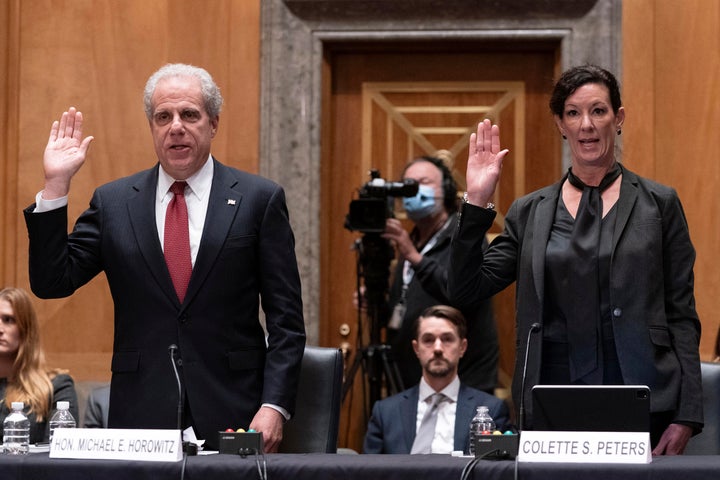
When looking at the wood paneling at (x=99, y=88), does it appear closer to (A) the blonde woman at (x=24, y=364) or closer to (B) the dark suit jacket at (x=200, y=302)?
(A) the blonde woman at (x=24, y=364)

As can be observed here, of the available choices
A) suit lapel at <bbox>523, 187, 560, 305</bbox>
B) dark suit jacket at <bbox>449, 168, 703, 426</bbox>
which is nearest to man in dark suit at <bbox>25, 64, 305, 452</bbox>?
dark suit jacket at <bbox>449, 168, 703, 426</bbox>

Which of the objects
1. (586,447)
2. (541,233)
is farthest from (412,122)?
(586,447)

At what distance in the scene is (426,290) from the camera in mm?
4445

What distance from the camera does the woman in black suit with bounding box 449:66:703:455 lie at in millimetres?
2744

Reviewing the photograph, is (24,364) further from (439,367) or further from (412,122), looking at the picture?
(412,122)

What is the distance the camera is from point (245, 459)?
7.49ft

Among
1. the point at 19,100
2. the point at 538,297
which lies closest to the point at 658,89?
the point at 538,297

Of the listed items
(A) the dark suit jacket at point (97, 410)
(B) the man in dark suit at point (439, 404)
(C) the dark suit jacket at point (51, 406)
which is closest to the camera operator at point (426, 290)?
(B) the man in dark suit at point (439, 404)

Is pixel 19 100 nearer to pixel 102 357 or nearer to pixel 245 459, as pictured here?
pixel 102 357

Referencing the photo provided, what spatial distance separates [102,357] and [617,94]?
120 inches

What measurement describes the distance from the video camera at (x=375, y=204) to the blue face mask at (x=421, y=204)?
99 mm

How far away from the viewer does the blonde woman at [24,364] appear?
428 centimetres

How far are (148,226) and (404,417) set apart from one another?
1.66m

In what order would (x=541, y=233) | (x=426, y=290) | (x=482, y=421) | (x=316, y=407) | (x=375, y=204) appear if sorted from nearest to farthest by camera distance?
1. (x=541, y=233)
2. (x=316, y=407)
3. (x=482, y=421)
4. (x=426, y=290)
5. (x=375, y=204)
